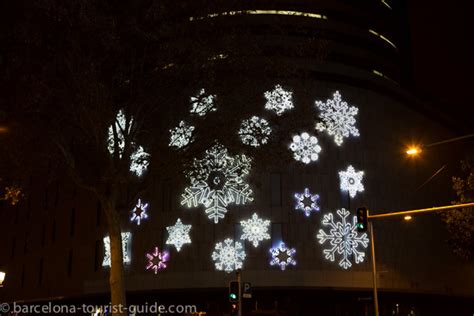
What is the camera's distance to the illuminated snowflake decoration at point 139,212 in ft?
132

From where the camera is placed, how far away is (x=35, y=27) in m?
17.1

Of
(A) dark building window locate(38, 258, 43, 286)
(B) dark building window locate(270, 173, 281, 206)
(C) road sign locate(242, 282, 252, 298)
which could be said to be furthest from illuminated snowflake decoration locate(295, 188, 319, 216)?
(A) dark building window locate(38, 258, 43, 286)

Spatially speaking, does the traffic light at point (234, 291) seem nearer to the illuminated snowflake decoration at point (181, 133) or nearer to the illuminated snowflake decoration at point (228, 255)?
the illuminated snowflake decoration at point (181, 133)

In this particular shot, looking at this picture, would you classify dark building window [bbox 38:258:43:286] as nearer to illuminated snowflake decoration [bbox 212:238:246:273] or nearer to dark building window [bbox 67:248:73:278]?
dark building window [bbox 67:248:73:278]

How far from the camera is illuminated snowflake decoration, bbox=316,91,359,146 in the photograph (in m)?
40.6

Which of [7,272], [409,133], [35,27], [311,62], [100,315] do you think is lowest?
[100,315]

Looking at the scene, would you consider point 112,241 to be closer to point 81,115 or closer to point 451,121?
point 81,115

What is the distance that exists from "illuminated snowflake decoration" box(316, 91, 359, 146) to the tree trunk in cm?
2355

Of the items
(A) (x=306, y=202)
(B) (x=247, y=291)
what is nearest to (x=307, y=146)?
(A) (x=306, y=202)

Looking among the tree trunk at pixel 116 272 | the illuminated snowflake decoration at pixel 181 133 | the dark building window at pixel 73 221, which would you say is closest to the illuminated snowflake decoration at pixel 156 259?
the dark building window at pixel 73 221

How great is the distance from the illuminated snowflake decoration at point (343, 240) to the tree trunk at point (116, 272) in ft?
69.0

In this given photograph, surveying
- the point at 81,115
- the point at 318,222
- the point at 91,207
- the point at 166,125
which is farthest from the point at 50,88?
the point at 91,207

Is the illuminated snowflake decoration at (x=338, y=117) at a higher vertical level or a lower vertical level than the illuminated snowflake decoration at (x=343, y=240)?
higher

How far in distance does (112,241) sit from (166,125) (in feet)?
15.7
